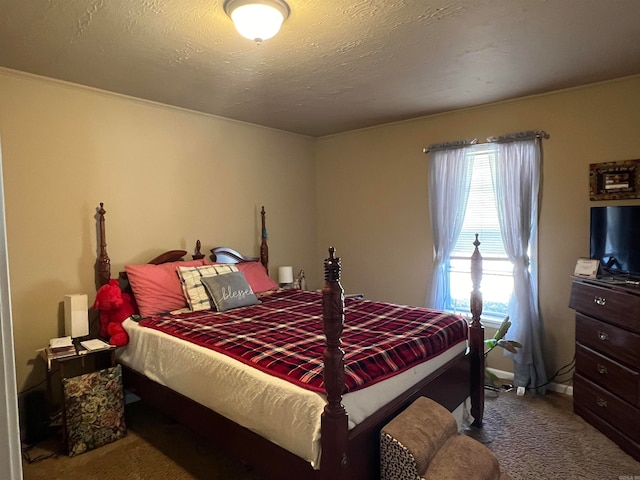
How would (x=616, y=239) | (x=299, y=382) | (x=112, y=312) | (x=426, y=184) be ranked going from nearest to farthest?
(x=299, y=382), (x=616, y=239), (x=112, y=312), (x=426, y=184)

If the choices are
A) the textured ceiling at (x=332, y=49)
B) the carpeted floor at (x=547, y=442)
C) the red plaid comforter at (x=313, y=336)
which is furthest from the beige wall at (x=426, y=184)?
the red plaid comforter at (x=313, y=336)

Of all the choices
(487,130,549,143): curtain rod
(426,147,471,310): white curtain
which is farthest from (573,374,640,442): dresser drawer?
(487,130,549,143): curtain rod

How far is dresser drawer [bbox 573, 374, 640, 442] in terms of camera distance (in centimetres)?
241

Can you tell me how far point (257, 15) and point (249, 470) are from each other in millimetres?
2471

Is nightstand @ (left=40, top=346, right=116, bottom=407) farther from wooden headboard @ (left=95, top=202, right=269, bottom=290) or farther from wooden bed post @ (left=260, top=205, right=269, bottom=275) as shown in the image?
wooden bed post @ (left=260, top=205, right=269, bottom=275)

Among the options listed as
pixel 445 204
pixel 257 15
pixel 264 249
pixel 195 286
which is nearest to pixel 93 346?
pixel 195 286

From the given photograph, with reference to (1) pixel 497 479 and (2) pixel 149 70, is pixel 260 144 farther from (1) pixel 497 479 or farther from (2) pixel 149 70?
(1) pixel 497 479

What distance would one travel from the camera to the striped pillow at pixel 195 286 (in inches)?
124

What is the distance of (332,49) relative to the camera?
2.39 meters

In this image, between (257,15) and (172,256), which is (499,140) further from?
(172,256)

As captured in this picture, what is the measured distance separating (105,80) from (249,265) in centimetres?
195

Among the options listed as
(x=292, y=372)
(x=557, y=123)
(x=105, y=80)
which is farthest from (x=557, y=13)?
(x=105, y=80)

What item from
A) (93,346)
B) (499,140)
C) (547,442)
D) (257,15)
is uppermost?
(257,15)

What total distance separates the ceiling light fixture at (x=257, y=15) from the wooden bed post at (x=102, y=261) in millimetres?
1937
